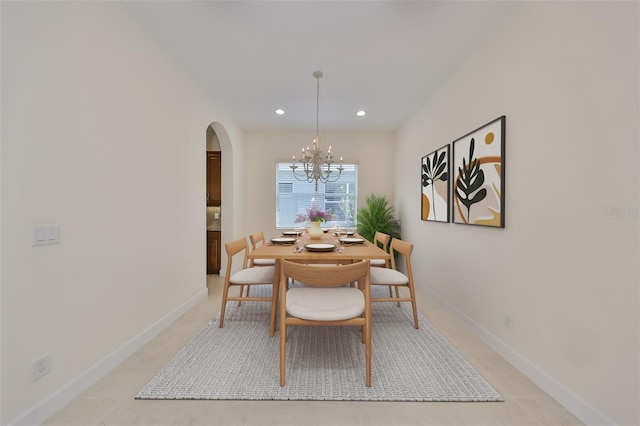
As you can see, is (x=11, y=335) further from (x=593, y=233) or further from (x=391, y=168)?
(x=391, y=168)

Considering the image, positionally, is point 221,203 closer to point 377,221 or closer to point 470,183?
point 377,221

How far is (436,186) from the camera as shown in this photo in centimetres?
310

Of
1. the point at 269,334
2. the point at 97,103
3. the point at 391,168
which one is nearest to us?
the point at 97,103

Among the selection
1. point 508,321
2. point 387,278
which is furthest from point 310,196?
point 508,321

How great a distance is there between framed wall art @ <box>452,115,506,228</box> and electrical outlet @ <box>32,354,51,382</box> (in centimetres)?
311

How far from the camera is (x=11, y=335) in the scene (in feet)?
4.09

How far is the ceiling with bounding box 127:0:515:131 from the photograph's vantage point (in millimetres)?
1928

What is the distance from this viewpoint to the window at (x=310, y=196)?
5012mm

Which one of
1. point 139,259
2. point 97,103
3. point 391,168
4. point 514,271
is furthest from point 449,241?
point 97,103

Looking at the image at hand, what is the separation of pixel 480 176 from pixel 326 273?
1714 mm

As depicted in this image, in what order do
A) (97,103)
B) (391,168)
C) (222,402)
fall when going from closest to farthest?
(222,402)
(97,103)
(391,168)

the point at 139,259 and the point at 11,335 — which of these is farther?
the point at 139,259

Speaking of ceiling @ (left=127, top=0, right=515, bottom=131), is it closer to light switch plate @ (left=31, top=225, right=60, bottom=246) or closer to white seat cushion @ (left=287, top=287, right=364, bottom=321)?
light switch plate @ (left=31, top=225, right=60, bottom=246)

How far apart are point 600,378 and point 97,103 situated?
340 cm
